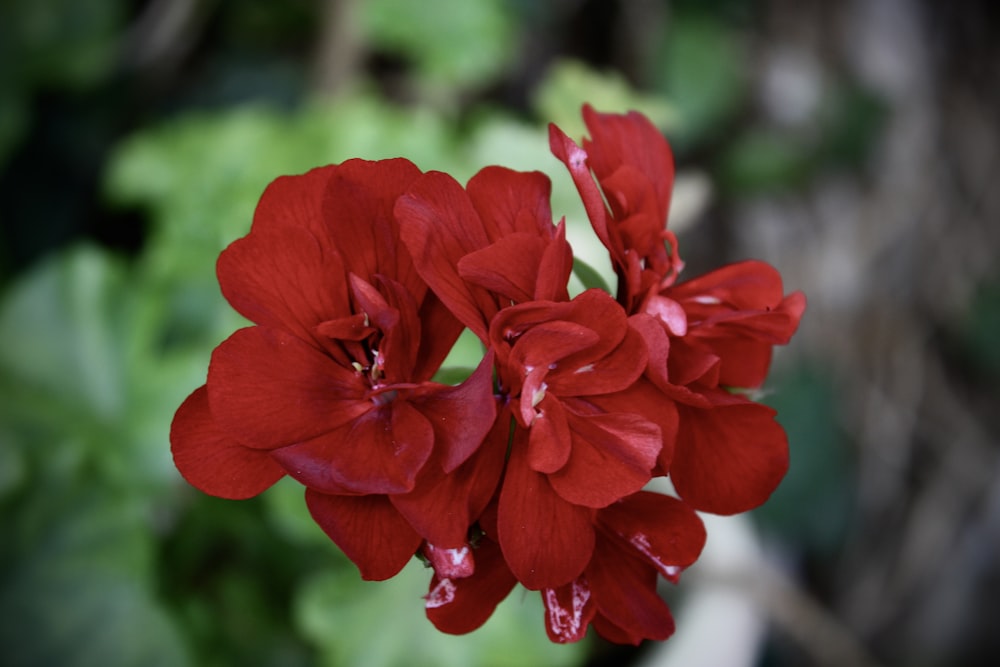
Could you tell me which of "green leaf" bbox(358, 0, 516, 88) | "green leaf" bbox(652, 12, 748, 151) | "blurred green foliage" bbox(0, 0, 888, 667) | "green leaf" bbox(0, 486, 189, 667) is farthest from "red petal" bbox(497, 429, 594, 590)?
"green leaf" bbox(652, 12, 748, 151)

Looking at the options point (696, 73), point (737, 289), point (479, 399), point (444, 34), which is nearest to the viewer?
point (479, 399)

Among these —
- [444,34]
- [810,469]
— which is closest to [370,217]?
[444,34]

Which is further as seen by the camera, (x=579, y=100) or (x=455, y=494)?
(x=579, y=100)

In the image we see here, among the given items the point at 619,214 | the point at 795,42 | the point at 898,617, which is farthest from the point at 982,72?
the point at 619,214

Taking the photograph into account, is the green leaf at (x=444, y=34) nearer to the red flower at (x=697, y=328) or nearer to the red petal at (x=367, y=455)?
the red flower at (x=697, y=328)

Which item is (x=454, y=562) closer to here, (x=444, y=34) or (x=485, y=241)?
(x=485, y=241)

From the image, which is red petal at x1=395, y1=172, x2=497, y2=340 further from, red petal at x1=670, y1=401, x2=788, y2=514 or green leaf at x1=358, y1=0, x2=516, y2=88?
green leaf at x1=358, y1=0, x2=516, y2=88
